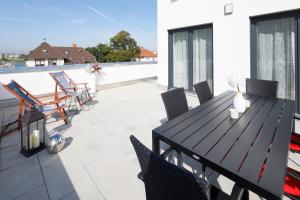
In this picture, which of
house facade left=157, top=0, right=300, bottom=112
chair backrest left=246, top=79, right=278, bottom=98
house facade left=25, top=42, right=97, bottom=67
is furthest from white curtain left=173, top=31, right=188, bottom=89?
house facade left=25, top=42, right=97, bottom=67

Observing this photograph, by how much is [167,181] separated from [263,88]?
109 inches

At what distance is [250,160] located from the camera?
1.26m

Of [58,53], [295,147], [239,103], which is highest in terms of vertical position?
[58,53]

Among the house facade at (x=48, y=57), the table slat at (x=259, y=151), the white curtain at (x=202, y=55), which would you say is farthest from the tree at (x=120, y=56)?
the table slat at (x=259, y=151)

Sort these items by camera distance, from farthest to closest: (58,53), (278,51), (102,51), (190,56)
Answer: (58,53) < (102,51) < (190,56) < (278,51)

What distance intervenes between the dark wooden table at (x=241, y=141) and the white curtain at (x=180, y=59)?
4.04 m

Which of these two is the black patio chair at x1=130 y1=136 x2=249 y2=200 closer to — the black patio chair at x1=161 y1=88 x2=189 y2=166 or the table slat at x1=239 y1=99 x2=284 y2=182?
the table slat at x1=239 y1=99 x2=284 y2=182

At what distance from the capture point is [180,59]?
21.0 feet

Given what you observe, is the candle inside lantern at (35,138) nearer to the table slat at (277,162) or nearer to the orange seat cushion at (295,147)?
the table slat at (277,162)

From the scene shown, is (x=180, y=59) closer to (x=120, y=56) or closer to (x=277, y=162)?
(x=277, y=162)

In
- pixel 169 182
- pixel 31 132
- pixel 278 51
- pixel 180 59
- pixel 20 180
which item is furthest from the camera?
pixel 180 59

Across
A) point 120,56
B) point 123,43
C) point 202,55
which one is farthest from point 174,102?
point 123,43

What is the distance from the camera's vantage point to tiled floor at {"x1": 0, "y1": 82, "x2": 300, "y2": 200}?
6.79 feet

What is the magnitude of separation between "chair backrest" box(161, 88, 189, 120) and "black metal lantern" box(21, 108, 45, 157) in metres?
1.89
